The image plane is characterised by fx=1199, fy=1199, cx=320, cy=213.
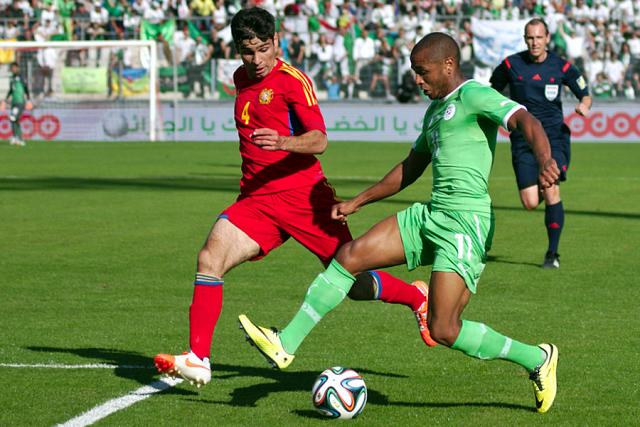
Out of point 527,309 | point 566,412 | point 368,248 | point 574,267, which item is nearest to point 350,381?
point 368,248

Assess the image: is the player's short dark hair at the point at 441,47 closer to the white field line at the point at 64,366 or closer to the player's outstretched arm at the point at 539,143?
the player's outstretched arm at the point at 539,143

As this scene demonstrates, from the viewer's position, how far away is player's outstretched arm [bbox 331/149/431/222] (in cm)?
625

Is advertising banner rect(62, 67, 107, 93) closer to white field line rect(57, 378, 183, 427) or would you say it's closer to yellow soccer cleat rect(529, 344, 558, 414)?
white field line rect(57, 378, 183, 427)

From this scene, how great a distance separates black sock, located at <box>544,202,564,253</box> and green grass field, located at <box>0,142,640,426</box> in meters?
0.25

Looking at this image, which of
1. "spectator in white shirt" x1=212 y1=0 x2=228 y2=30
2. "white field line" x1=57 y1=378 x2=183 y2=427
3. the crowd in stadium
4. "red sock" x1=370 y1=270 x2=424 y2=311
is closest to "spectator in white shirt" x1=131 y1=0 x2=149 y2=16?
the crowd in stadium

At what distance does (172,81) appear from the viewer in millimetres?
34531

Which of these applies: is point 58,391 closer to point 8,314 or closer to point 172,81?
point 8,314

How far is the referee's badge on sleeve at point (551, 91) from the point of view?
11.8 metres

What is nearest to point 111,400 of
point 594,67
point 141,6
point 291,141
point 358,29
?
point 291,141

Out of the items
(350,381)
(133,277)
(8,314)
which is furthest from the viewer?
(133,277)

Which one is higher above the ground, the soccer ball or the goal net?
the soccer ball

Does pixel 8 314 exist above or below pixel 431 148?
below

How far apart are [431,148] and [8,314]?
4107mm

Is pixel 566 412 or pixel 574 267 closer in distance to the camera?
pixel 566 412
